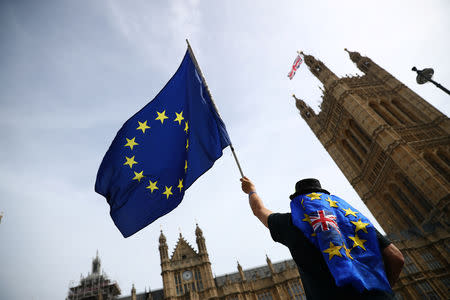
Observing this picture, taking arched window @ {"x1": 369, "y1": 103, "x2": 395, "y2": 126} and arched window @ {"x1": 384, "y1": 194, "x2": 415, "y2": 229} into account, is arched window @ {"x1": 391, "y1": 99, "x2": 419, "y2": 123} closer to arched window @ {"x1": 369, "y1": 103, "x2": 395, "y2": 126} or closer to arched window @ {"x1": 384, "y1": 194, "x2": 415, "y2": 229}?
arched window @ {"x1": 369, "y1": 103, "x2": 395, "y2": 126}

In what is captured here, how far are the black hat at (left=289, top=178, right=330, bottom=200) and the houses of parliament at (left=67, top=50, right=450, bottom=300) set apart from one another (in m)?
28.6

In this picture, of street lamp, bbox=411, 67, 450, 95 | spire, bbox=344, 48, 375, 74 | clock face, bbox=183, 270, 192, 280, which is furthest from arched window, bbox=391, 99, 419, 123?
clock face, bbox=183, 270, 192, 280

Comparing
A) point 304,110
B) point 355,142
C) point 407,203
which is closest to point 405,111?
point 355,142

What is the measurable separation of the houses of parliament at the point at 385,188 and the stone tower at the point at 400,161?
0.11 metres

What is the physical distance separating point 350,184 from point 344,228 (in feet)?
138

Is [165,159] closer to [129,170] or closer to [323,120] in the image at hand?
[129,170]

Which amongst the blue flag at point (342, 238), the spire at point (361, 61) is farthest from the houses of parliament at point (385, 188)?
the blue flag at point (342, 238)

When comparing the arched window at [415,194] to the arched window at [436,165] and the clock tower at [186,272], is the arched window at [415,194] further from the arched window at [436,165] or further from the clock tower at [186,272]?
the clock tower at [186,272]

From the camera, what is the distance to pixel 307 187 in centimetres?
281

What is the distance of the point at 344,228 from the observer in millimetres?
2305

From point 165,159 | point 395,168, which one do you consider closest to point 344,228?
point 165,159

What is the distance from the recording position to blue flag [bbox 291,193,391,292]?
1.91m

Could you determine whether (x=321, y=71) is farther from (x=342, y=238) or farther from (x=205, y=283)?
(x=342, y=238)

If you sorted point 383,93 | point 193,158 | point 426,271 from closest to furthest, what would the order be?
point 193,158, point 426,271, point 383,93
